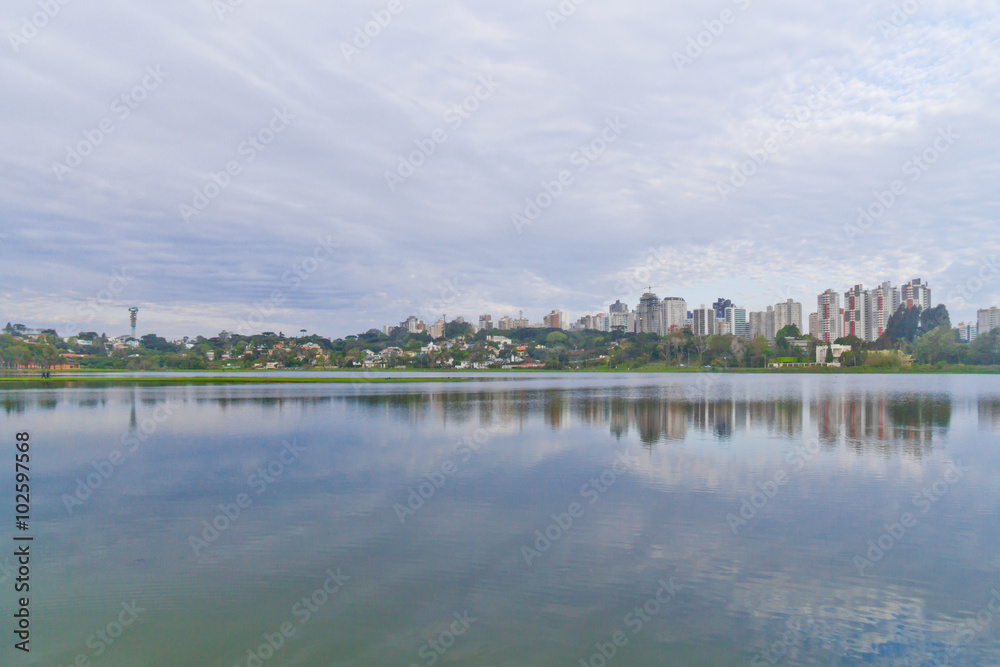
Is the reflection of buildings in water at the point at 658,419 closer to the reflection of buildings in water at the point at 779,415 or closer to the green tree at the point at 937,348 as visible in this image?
the reflection of buildings in water at the point at 779,415

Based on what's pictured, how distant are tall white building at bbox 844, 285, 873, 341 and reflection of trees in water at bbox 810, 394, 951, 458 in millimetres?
144406

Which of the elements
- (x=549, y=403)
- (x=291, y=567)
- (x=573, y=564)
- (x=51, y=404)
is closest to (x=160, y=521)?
(x=291, y=567)

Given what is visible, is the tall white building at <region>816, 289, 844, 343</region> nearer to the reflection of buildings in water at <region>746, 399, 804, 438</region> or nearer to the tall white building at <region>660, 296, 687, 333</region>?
the tall white building at <region>660, 296, 687, 333</region>

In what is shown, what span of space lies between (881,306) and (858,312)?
5980 millimetres

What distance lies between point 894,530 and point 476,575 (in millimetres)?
7125

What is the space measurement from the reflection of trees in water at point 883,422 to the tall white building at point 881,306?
14217 cm

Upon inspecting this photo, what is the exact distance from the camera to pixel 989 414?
26875 mm

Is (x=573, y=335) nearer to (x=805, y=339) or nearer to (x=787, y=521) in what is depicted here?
(x=805, y=339)

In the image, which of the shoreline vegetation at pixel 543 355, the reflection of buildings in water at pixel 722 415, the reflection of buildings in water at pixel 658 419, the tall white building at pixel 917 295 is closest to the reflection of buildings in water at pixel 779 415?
the reflection of buildings in water at pixel 722 415

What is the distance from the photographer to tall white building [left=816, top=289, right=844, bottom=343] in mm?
174625

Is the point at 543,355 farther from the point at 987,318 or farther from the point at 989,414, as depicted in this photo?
the point at 989,414

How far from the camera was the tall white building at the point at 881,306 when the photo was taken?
154m

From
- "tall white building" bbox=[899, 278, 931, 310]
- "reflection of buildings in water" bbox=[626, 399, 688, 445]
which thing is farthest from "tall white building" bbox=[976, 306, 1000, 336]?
"reflection of buildings in water" bbox=[626, 399, 688, 445]

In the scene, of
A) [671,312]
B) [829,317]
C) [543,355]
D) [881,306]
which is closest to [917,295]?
[881,306]
